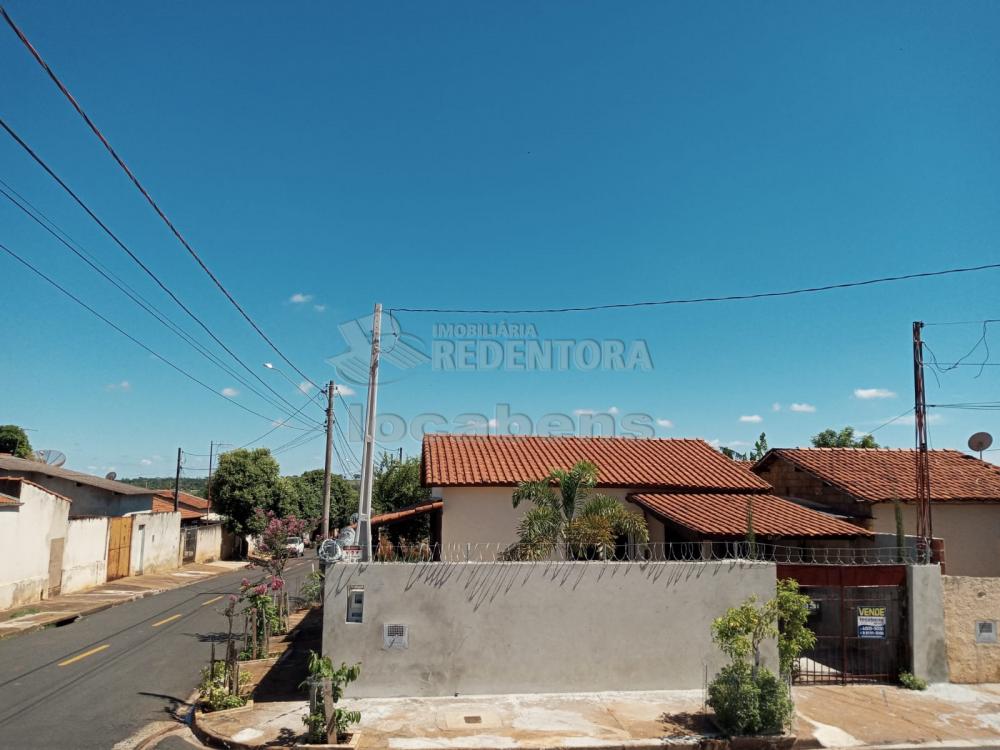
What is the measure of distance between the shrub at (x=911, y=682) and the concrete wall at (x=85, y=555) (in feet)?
84.8

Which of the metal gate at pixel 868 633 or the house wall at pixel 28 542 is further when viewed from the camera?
the house wall at pixel 28 542

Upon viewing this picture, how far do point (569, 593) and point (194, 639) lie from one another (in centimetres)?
1039

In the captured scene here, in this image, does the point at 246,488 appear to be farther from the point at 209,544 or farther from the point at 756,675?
the point at 756,675

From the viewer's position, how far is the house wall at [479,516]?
674 inches

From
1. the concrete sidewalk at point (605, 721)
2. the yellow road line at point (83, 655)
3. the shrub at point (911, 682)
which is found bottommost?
the yellow road line at point (83, 655)

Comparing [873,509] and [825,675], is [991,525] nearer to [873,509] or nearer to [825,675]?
[873,509]

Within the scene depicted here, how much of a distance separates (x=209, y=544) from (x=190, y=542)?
Result: 9.25ft

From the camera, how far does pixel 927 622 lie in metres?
11.9

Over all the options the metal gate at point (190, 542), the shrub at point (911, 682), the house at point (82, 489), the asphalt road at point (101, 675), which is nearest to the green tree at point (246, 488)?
the metal gate at point (190, 542)

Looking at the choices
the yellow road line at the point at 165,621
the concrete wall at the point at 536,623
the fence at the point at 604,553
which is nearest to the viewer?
the concrete wall at the point at 536,623

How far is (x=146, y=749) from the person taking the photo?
860 cm

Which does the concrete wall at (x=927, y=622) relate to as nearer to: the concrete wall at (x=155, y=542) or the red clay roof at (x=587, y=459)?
the red clay roof at (x=587, y=459)

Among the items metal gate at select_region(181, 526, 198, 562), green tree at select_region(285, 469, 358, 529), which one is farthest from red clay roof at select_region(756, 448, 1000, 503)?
green tree at select_region(285, 469, 358, 529)

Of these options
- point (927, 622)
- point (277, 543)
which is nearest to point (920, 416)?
point (927, 622)
